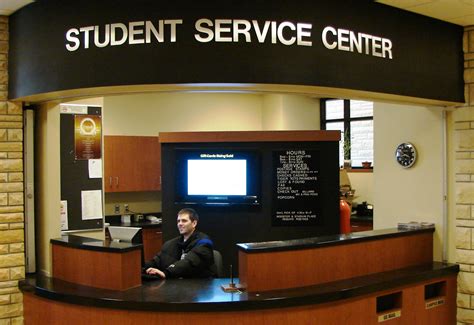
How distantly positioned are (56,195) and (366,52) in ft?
8.87

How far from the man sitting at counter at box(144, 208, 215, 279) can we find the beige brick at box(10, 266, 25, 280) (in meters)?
0.96

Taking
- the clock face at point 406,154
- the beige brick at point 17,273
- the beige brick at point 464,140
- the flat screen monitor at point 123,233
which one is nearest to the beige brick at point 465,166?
the beige brick at point 464,140

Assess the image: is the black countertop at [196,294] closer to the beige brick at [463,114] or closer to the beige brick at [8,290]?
the beige brick at [8,290]

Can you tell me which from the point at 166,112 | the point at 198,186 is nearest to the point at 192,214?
the point at 198,186

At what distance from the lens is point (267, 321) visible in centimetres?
369

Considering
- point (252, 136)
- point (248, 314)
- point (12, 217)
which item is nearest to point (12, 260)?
point (12, 217)

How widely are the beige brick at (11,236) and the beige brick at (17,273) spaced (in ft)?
0.70

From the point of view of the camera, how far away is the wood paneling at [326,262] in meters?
3.89

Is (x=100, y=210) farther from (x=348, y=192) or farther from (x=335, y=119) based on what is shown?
(x=335, y=119)

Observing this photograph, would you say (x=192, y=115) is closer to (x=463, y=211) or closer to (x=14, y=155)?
(x=14, y=155)

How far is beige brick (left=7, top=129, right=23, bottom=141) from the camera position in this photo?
4430mm

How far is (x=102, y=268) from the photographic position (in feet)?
13.2

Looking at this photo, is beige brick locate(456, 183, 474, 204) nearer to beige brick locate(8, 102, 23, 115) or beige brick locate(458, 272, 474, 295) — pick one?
beige brick locate(458, 272, 474, 295)

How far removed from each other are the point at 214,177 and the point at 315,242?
3129 mm
